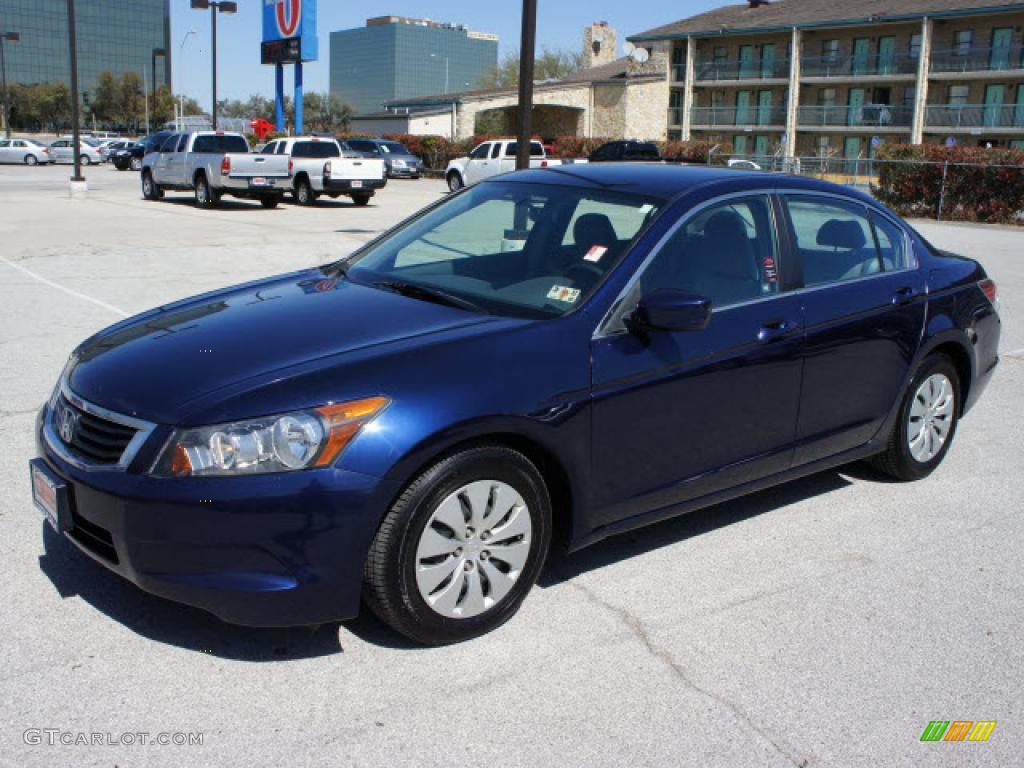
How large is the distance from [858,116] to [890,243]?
52201 millimetres

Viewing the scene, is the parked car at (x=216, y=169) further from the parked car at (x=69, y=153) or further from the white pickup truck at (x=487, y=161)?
the parked car at (x=69, y=153)

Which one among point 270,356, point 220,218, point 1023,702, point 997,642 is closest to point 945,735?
point 1023,702

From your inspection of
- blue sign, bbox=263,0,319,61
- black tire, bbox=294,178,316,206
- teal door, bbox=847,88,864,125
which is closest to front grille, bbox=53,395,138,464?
black tire, bbox=294,178,316,206

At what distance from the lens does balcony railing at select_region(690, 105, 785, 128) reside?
187 ft

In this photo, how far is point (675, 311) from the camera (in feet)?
12.4

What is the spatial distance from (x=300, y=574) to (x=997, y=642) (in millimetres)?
2553

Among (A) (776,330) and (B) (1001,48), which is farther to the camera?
(B) (1001,48)

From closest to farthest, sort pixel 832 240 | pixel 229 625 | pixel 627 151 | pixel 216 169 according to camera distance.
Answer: pixel 229 625
pixel 832 240
pixel 216 169
pixel 627 151

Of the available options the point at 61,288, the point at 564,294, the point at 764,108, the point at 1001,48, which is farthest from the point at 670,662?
the point at 764,108

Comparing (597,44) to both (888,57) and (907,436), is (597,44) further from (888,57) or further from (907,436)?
(907,436)

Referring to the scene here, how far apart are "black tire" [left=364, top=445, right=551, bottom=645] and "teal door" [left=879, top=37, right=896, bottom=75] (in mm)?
54615

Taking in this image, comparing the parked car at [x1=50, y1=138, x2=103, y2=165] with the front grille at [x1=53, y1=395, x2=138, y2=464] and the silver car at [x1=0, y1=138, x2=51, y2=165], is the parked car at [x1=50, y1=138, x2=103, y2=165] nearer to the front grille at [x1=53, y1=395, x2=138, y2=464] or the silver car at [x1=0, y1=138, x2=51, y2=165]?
the silver car at [x1=0, y1=138, x2=51, y2=165]

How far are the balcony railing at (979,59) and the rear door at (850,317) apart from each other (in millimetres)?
49932

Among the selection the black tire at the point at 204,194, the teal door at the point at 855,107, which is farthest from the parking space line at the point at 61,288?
the teal door at the point at 855,107
